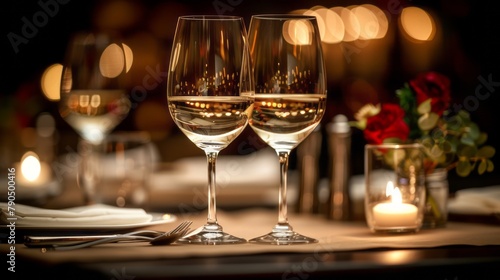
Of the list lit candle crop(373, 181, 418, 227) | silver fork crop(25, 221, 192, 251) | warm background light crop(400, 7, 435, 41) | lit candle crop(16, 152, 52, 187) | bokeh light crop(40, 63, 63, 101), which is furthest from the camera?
warm background light crop(400, 7, 435, 41)

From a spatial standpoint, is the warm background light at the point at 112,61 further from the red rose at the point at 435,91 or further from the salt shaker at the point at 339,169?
the red rose at the point at 435,91

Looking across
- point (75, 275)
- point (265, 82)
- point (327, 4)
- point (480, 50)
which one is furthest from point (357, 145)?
point (327, 4)

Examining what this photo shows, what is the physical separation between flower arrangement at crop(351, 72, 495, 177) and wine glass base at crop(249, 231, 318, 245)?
1.12 feet

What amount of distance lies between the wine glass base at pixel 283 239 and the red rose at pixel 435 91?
1.32 feet

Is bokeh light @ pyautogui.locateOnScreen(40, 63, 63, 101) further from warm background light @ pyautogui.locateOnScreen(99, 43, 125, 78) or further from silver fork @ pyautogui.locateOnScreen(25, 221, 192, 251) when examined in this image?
silver fork @ pyautogui.locateOnScreen(25, 221, 192, 251)

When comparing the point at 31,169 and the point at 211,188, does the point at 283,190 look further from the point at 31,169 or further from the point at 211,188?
the point at 31,169

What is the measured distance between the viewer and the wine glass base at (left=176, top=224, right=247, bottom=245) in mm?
1149

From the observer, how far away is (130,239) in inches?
44.6

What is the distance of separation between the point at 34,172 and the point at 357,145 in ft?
5.24

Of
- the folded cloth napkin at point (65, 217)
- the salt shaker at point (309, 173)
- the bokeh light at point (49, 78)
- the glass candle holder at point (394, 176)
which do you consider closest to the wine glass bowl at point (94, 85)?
the salt shaker at point (309, 173)

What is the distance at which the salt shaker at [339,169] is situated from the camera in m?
1.65

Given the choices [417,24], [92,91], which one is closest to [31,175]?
[92,91]

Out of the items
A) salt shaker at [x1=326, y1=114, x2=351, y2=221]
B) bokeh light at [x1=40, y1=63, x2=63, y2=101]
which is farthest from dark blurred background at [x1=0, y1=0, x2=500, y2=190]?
salt shaker at [x1=326, y1=114, x2=351, y2=221]

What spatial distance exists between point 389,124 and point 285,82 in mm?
343
